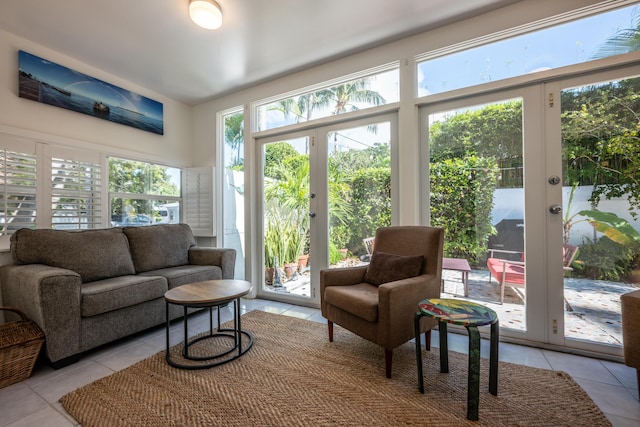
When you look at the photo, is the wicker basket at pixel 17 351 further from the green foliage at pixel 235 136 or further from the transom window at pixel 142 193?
the green foliage at pixel 235 136

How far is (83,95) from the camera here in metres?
2.82

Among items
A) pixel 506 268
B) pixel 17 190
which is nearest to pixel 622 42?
pixel 506 268

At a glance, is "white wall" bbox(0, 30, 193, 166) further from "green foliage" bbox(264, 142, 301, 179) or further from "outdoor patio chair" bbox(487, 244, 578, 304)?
"outdoor patio chair" bbox(487, 244, 578, 304)

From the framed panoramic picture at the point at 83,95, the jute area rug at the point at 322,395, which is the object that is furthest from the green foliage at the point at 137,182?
the jute area rug at the point at 322,395

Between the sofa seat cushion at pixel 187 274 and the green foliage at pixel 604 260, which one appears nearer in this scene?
the green foliage at pixel 604 260

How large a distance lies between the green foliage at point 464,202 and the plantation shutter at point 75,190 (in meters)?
3.42

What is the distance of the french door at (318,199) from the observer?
8.96 ft

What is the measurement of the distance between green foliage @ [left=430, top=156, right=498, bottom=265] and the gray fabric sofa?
225 cm

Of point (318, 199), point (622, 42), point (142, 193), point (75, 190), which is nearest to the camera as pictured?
point (622, 42)

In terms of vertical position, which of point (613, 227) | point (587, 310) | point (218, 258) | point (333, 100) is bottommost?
point (587, 310)

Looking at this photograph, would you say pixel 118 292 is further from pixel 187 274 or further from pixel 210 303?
pixel 210 303

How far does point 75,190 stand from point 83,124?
699 millimetres

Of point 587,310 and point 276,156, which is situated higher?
point 276,156

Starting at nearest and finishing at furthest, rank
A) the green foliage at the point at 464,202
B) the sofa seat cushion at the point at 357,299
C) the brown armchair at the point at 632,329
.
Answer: the brown armchair at the point at 632,329 < the sofa seat cushion at the point at 357,299 < the green foliage at the point at 464,202
